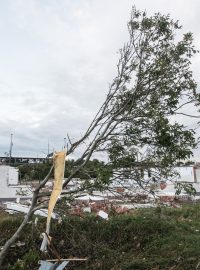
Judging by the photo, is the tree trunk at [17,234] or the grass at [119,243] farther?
the tree trunk at [17,234]

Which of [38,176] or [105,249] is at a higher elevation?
[38,176]

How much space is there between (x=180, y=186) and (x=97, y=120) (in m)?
2.06

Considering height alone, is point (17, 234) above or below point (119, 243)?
above

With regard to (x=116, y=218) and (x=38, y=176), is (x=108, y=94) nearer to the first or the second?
(x=38, y=176)

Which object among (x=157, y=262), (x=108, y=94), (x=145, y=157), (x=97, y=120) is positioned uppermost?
(x=108, y=94)

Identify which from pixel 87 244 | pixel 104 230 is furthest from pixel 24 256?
pixel 104 230

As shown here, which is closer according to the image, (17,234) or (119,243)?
(17,234)

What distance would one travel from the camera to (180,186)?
26.2ft

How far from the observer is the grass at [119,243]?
759 centimetres

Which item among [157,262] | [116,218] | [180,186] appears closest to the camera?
[157,262]

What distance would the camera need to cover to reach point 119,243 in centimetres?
884

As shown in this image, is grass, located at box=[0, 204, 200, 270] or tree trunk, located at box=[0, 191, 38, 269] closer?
grass, located at box=[0, 204, 200, 270]

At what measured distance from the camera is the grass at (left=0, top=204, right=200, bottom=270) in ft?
24.9

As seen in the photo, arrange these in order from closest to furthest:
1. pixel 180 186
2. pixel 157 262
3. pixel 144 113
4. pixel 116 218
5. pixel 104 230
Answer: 1. pixel 157 262
2. pixel 180 186
3. pixel 144 113
4. pixel 104 230
5. pixel 116 218
